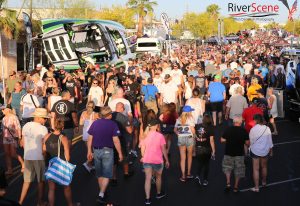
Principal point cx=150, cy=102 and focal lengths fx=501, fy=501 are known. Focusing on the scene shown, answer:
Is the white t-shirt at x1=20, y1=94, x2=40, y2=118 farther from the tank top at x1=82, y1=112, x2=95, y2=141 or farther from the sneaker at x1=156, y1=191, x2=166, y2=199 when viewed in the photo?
the sneaker at x1=156, y1=191, x2=166, y2=199

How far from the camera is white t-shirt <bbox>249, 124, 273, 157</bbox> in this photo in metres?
8.81

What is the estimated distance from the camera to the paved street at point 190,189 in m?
8.36

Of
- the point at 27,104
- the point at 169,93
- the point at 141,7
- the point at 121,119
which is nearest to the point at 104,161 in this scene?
the point at 121,119

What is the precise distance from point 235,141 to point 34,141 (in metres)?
3.37

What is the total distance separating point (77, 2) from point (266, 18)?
64.9 feet

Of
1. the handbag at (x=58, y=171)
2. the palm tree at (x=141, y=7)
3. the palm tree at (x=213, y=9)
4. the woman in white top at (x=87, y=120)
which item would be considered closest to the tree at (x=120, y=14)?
the palm tree at (x=141, y=7)

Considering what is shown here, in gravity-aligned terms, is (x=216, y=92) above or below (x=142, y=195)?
above

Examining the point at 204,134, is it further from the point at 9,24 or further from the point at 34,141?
the point at 9,24

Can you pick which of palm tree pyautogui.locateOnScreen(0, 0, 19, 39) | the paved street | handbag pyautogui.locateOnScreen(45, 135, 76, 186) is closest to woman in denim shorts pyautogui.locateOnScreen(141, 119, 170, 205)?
the paved street

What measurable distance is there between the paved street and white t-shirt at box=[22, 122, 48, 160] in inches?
37.4

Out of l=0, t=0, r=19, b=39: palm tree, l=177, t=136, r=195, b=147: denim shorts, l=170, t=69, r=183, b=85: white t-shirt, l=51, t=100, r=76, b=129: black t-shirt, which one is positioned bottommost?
l=177, t=136, r=195, b=147: denim shorts

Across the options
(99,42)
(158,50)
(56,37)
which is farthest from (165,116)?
(158,50)

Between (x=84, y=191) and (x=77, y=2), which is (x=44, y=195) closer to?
(x=84, y=191)

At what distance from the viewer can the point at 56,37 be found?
25844 mm
